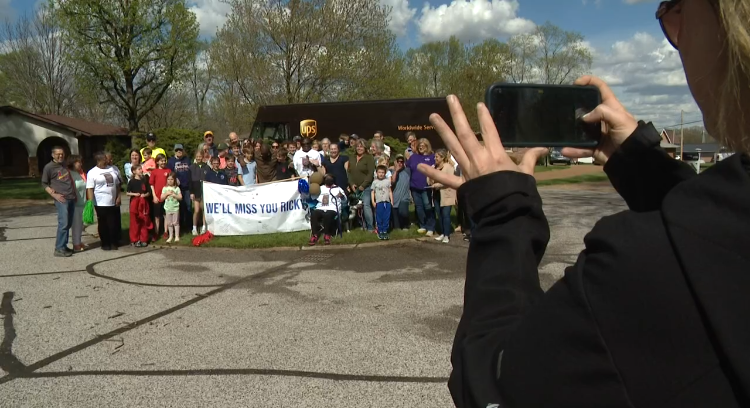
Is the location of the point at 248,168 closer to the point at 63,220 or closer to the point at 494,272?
the point at 63,220

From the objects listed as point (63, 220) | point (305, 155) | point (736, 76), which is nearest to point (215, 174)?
point (305, 155)

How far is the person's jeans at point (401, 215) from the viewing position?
38.1ft

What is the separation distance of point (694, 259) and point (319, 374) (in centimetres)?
396

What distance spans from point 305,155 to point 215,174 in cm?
211

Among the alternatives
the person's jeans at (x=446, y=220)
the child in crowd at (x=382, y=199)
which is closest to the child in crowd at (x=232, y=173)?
the child in crowd at (x=382, y=199)

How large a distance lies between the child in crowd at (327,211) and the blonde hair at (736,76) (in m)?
9.78

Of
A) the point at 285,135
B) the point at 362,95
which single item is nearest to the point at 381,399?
the point at 285,135

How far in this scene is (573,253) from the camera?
938 cm

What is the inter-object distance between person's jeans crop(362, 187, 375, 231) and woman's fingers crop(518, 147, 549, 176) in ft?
33.6

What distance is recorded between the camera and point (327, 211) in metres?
10.9

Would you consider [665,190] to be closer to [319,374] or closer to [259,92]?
[319,374]

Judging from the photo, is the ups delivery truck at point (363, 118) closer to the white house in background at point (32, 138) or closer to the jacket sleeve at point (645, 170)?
the white house in background at point (32, 138)

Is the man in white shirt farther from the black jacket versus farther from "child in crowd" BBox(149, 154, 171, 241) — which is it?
the black jacket

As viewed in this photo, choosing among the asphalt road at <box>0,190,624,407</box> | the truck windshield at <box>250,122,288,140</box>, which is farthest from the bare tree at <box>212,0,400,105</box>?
the asphalt road at <box>0,190,624,407</box>
